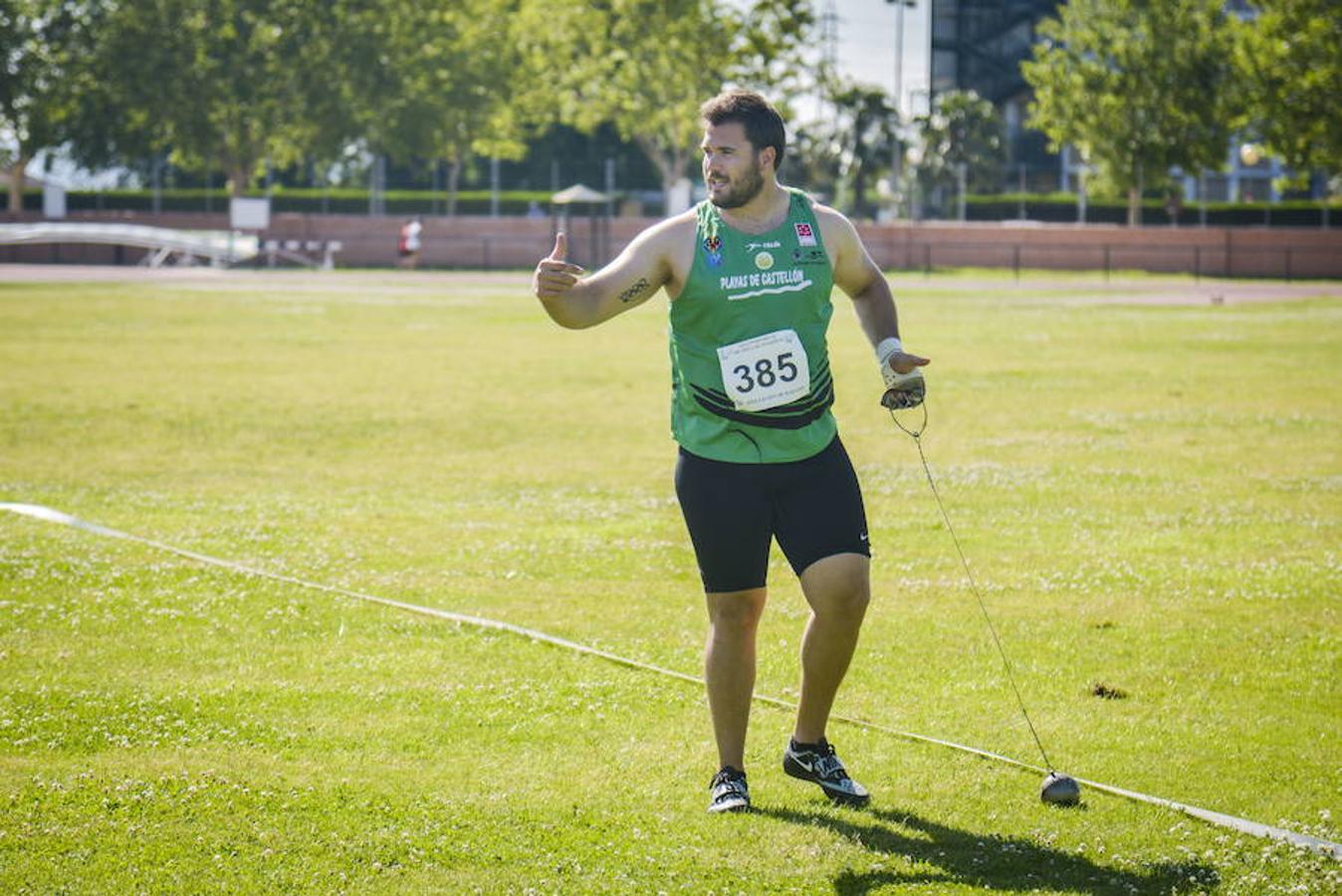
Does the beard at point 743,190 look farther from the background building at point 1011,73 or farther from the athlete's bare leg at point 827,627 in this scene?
the background building at point 1011,73

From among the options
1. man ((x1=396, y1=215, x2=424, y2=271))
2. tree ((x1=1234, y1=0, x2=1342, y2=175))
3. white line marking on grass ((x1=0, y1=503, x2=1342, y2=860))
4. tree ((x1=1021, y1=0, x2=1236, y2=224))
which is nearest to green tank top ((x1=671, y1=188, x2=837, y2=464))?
white line marking on grass ((x1=0, y1=503, x2=1342, y2=860))

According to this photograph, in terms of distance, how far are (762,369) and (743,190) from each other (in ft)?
1.99

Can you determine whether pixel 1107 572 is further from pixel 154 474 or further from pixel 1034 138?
pixel 1034 138

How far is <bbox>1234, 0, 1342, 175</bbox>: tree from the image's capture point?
57312 mm

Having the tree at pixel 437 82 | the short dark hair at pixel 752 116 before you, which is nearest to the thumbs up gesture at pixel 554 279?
the short dark hair at pixel 752 116

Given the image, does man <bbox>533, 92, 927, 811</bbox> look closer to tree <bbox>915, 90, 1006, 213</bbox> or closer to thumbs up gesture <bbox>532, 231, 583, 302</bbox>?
thumbs up gesture <bbox>532, 231, 583, 302</bbox>

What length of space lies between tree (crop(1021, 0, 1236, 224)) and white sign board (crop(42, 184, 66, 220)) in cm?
4026

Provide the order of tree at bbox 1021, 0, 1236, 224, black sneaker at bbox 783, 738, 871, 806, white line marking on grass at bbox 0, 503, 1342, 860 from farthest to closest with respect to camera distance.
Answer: tree at bbox 1021, 0, 1236, 224, black sneaker at bbox 783, 738, 871, 806, white line marking on grass at bbox 0, 503, 1342, 860

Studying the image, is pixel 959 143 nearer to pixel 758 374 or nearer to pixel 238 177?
pixel 238 177

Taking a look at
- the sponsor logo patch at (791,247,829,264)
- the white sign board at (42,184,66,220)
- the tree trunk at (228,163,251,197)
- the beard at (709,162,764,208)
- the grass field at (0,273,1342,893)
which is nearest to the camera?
the grass field at (0,273,1342,893)

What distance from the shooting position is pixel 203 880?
546cm

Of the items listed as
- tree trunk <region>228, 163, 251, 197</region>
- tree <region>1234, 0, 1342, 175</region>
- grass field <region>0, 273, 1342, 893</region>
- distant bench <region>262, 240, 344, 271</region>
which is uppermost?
tree <region>1234, 0, 1342, 175</region>

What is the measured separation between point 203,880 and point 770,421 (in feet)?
7.80

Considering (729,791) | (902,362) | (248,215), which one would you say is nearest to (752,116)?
(902,362)
